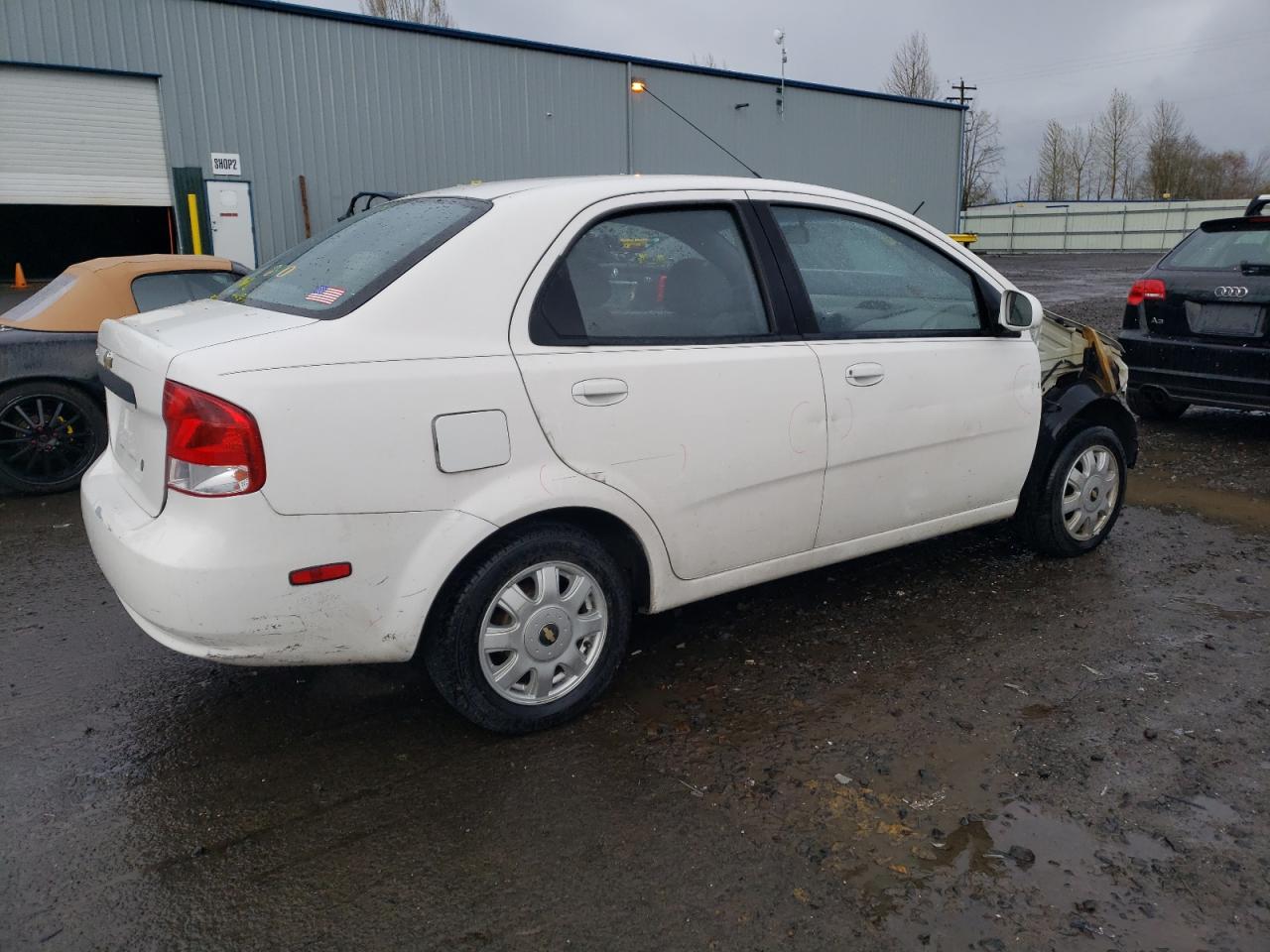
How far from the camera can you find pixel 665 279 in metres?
3.36

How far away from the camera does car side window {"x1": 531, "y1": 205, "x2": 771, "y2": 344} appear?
3096 millimetres

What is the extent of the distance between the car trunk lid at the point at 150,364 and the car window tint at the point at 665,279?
0.89 meters

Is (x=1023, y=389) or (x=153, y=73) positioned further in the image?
(x=153, y=73)

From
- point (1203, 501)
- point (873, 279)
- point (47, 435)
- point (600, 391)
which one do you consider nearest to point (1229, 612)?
point (1203, 501)

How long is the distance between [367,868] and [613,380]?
1.52 metres

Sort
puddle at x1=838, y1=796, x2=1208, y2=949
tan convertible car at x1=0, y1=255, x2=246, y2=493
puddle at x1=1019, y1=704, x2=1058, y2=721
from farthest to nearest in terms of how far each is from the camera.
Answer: tan convertible car at x1=0, y1=255, x2=246, y2=493 < puddle at x1=1019, y1=704, x2=1058, y2=721 < puddle at x1=838, y1=796, x2=1208, y2=949

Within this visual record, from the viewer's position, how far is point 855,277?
12.5ft

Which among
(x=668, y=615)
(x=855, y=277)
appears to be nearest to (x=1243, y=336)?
(x=855, y=277)

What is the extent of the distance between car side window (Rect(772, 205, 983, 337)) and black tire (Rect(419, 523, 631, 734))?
123 cm

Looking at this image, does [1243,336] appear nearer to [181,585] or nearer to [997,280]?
[997,280]

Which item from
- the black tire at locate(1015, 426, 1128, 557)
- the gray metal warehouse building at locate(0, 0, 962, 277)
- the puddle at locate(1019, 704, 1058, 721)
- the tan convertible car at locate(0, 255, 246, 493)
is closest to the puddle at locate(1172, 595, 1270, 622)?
the black tire at locate(1015, 426, 1128, 557)

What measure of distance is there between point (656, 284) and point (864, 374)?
87cm

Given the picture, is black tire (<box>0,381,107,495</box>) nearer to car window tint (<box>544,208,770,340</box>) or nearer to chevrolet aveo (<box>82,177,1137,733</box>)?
chevrolet aveo (<box>82,177,1137,733</box>)

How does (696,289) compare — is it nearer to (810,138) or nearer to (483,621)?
(483,621)
